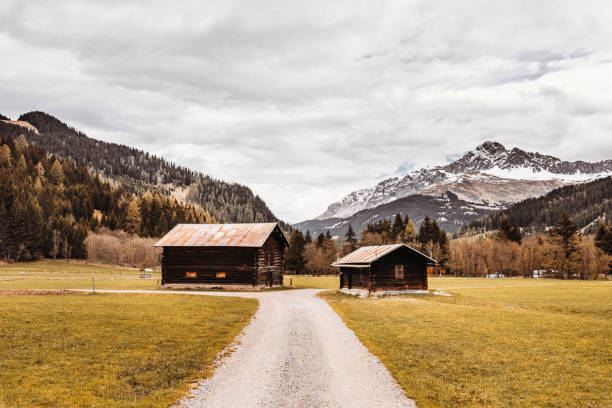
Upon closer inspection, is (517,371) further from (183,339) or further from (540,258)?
(540,258)

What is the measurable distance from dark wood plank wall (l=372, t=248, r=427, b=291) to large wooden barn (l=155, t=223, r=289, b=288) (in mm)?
16102

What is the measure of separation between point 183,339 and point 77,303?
16683 mm

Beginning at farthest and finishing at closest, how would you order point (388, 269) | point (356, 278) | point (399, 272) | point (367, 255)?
1. point (356, 278)
2. point (367, 255)
3. point (399, 272)
4. point (388, 269)

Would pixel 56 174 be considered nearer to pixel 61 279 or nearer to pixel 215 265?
pixel 61 279

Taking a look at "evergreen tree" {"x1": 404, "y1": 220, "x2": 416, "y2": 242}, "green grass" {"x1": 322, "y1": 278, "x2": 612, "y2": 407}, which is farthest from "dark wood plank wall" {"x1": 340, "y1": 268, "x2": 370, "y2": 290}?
"evergreen tree" {"x1": 404, "y1": 220, "x2": 416, "y2": 242}

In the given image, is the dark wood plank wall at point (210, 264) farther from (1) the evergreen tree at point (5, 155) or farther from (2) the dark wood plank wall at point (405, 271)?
(1) the evergreen tree at point (5, 155)

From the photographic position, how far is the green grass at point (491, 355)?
12.4 metres

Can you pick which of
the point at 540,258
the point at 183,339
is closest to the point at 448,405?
the point at 183,339

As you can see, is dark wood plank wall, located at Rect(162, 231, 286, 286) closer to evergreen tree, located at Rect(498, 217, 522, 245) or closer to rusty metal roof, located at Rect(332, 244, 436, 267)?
rusty metal roof, located at Rect(332, 244, 436, 267)

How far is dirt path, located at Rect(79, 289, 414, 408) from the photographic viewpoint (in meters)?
11.4

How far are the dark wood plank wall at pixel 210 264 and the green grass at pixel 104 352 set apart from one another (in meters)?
27.6

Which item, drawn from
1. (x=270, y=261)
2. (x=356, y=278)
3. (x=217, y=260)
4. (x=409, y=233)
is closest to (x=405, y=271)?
(x=356, y=278)

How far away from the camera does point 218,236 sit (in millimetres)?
60156

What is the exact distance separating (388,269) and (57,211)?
139648mm
